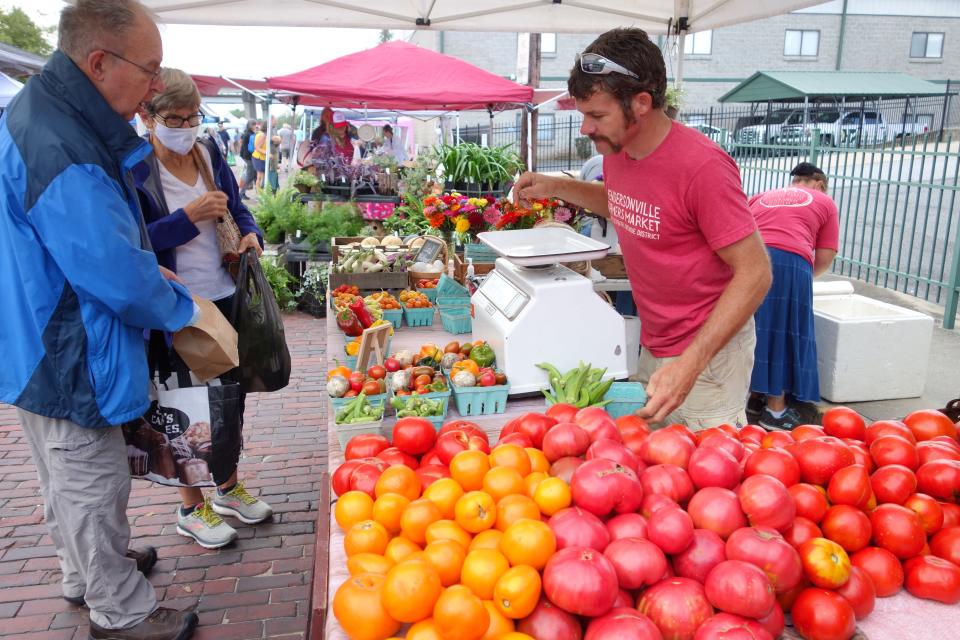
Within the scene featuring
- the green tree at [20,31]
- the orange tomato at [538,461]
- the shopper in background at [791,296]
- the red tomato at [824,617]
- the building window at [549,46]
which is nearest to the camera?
the red tomato at [824,617]

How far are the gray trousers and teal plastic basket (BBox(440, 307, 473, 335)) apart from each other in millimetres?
1812

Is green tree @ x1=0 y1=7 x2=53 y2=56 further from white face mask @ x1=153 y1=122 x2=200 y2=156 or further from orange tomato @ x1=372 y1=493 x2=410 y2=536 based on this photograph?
orange tomato @ x1=372 y1=493 x2=410 y2=536

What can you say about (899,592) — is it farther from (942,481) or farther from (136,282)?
(136,282)

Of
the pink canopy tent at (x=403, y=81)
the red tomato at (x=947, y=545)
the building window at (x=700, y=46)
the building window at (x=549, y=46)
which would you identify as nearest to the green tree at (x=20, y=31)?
the building window at (x=549, y=46)

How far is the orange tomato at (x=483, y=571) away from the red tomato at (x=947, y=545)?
1.06 meters

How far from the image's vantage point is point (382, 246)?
221 inches

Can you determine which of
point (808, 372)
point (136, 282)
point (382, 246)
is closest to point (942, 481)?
point (136, 282)

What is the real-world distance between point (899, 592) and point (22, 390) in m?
2.55

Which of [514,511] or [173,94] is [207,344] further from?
[514,511]

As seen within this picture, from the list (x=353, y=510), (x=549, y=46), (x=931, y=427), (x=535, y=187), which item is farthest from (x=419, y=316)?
(x=549, y=46)

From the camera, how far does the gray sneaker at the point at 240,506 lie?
12.4 ft

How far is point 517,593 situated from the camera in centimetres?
132

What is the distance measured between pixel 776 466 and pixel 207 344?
1981 mm

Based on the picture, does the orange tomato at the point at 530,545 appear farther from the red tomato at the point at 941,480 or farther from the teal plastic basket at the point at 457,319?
the teal plastic basket at the point at 457,319
